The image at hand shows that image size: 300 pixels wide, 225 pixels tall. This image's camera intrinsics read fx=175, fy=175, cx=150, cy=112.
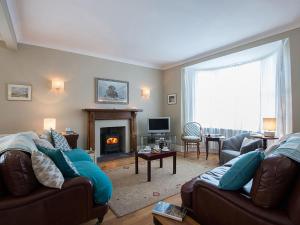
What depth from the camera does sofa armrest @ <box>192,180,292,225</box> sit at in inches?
44.8

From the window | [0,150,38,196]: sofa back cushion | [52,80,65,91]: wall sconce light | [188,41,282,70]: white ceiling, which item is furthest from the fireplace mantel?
[0,150,38,196]: sofa back cushion

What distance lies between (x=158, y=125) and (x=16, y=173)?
4111mm

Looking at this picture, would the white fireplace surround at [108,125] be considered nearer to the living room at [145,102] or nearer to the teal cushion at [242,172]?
the living room at [145,102]

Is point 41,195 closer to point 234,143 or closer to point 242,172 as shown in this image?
point 242,172

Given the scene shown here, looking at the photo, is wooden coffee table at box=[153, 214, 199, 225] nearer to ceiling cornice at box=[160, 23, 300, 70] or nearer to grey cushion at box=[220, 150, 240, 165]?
grey cushion at box=[220, 150, 240, 165]

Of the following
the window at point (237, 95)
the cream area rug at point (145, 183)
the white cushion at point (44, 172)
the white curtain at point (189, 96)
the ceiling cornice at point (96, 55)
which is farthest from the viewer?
the white curtain at point (189, 96)

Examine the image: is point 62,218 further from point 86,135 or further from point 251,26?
point 251,26

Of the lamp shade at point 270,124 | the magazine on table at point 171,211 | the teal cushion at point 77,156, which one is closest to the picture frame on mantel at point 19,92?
the teal cushion at point 77,156

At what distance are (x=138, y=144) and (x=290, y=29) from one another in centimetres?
432

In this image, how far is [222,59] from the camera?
4367 mm

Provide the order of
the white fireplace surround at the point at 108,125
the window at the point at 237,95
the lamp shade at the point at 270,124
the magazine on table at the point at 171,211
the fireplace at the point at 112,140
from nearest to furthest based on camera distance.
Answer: the magazine on table at the point at 171,211 < the lamp shade at the point at 270,124 < the window at the point at 237,95 < the white fireplace surround at the point at 108,125 < the fireplace at the point at 112,140

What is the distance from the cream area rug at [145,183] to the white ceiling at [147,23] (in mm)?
2683

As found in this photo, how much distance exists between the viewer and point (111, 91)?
475cm

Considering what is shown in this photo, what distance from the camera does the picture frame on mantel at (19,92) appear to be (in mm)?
3499
